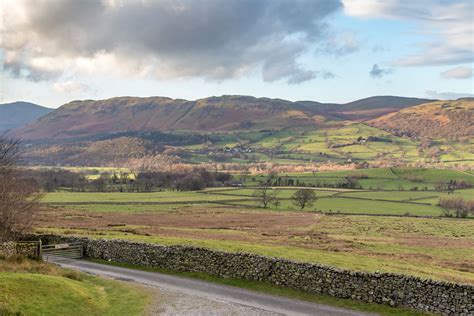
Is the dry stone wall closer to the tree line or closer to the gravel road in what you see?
the gravel road

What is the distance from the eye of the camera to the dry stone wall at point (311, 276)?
2459 centimetres

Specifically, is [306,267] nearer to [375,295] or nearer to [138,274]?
[375,295]

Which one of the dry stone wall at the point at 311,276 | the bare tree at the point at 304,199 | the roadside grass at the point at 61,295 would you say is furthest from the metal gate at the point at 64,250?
the bare tree at the point at 304,199

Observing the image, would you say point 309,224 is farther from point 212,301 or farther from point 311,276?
point 212,301

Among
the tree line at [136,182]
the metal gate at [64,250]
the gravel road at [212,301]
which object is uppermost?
the tree line at [136,182]

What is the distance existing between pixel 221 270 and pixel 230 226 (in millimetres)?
48021

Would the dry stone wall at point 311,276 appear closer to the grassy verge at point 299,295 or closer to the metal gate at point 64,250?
the grassy verge at point 299,295

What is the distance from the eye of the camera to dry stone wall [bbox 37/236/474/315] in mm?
24594

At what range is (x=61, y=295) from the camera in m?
24.2

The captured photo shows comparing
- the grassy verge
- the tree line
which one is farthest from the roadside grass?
the tree line

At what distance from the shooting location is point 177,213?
341ft

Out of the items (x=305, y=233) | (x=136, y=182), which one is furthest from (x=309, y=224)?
(x=136, y=182)

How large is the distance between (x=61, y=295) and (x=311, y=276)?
46.7 ft

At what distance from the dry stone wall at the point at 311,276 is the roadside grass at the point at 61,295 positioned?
6.20 metres
